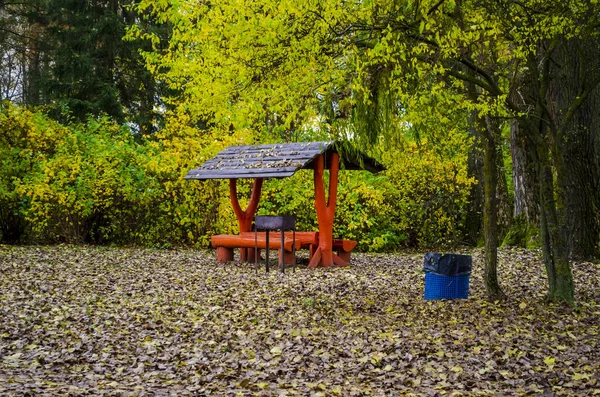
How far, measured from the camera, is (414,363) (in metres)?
6.00

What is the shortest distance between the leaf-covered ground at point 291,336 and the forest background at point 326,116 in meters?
1.15

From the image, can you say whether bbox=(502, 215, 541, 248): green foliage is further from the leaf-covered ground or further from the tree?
the tree

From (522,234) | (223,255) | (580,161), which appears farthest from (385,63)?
(223,255)

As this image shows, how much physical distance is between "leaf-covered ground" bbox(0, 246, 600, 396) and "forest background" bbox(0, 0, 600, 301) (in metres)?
1.15

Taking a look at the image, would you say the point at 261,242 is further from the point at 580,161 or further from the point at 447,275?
the point at 580,161

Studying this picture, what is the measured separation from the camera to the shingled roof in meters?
12.2

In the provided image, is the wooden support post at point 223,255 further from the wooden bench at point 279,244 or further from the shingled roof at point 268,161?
Result: the shingled roof at point 268,161

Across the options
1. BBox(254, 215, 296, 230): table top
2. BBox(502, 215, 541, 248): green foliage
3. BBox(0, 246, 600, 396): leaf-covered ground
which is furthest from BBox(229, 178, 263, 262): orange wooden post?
BBox(502, 215, 541, 248): green foliage

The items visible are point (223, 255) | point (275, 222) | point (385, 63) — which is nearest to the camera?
point (385, 63)

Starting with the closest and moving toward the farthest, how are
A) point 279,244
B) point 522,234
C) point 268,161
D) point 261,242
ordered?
point 279,244 < point 268,161 < point 261,242 < point 522,234

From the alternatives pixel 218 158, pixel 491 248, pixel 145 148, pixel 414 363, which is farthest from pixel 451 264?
pixel 145 148

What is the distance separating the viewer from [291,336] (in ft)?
23.2

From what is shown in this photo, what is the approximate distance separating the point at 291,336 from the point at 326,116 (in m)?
2.42

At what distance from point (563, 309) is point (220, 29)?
484cm
